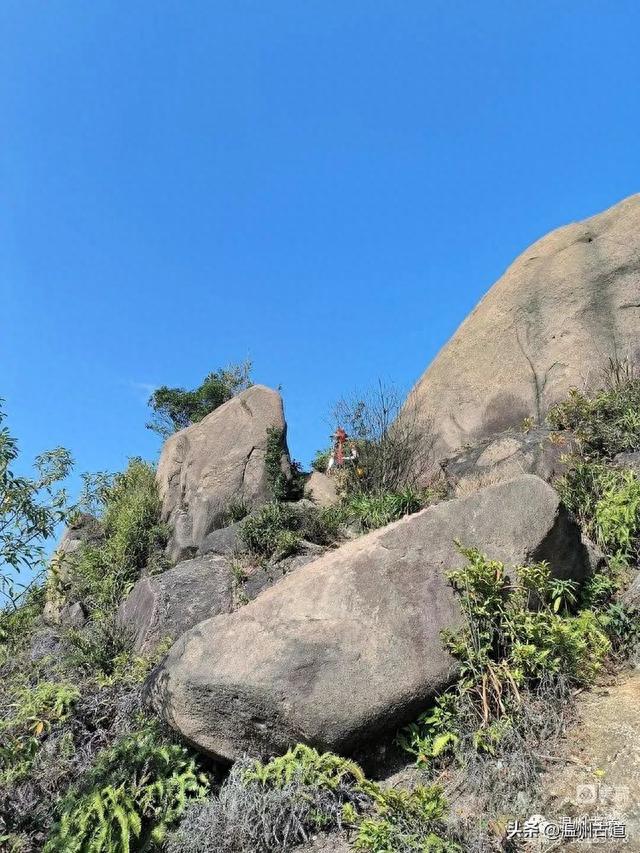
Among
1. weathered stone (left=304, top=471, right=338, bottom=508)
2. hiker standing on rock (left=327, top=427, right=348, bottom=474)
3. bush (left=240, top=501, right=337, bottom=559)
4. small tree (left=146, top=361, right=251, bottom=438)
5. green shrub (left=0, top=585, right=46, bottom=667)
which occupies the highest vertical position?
small tree (left=146, top=361, right=251, bottom=438)

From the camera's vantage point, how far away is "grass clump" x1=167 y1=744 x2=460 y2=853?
13.4ft

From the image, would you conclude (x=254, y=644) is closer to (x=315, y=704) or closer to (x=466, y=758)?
(x=315, y=704)

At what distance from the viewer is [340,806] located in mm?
4547

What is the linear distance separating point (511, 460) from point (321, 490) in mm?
4931

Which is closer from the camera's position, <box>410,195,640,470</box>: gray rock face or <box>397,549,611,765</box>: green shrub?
<box>397,549,611,765</box>: green shrub

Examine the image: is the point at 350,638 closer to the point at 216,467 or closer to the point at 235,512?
the point at 235,512

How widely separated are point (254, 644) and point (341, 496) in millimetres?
7869

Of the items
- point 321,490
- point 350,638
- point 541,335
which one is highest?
point 541,335

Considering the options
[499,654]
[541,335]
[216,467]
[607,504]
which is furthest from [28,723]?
[541,335]

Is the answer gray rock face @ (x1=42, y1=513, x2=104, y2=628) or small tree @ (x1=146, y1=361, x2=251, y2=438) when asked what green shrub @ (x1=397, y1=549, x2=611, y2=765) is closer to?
gray rock face @ (x1=42, y1=513, x2=104, y2=628)

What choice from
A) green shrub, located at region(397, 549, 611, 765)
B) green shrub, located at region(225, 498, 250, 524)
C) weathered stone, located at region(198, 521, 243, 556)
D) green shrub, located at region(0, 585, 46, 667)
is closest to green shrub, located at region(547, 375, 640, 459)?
green shrub, located at region(397, 549, 611, 765)

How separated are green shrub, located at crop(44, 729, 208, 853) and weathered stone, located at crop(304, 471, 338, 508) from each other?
812cm

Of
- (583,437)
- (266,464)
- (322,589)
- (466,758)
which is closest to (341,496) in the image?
(266,464)

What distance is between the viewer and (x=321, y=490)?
45.9ft
